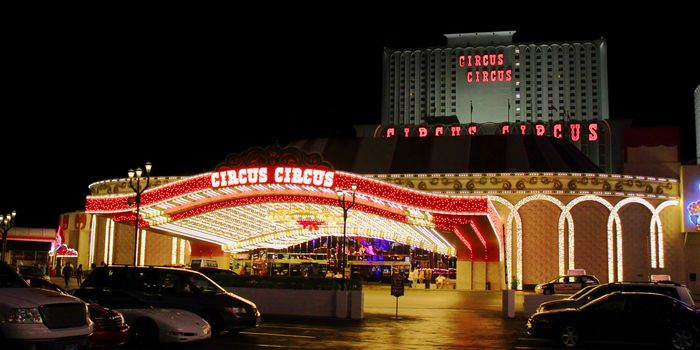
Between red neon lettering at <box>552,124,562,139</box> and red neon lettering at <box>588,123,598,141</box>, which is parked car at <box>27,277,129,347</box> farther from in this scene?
red neon lettering at <box>588,123,598,141</box>

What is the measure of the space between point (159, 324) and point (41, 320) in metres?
3.80

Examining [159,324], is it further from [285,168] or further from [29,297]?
[285,168]

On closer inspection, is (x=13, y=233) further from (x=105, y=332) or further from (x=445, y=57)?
(x=445, y=57)

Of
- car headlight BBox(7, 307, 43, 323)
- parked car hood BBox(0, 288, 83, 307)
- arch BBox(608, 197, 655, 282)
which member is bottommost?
car headlight BBox(7, 307, 43, 323)

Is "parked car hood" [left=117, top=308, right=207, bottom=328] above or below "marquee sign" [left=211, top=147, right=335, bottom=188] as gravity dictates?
below

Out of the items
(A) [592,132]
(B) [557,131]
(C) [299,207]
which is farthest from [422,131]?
(C) [299,207]

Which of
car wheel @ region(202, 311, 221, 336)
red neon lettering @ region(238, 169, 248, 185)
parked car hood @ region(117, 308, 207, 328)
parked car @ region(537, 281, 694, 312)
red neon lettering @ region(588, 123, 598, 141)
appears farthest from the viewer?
red neon lettering @ region(588, 123, 598, 141)

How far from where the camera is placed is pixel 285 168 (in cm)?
3266

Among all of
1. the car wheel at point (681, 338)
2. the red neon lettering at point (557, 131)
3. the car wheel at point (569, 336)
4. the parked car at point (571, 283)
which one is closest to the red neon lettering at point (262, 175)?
the parked car at point (571, 283)

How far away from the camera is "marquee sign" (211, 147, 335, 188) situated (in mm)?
32625

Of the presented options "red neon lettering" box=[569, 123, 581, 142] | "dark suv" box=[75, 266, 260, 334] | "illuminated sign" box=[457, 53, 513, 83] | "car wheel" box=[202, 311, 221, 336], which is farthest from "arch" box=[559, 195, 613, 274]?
"illuminated sign" box=[457, 53, 513, 83]

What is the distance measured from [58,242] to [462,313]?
40.4 metres

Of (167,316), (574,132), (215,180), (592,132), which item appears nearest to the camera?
(167,316)

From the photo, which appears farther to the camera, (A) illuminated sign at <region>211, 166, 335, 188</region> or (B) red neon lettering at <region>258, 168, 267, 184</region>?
(B) red neon lettering at <region>258, 168, 267, 184</region>
